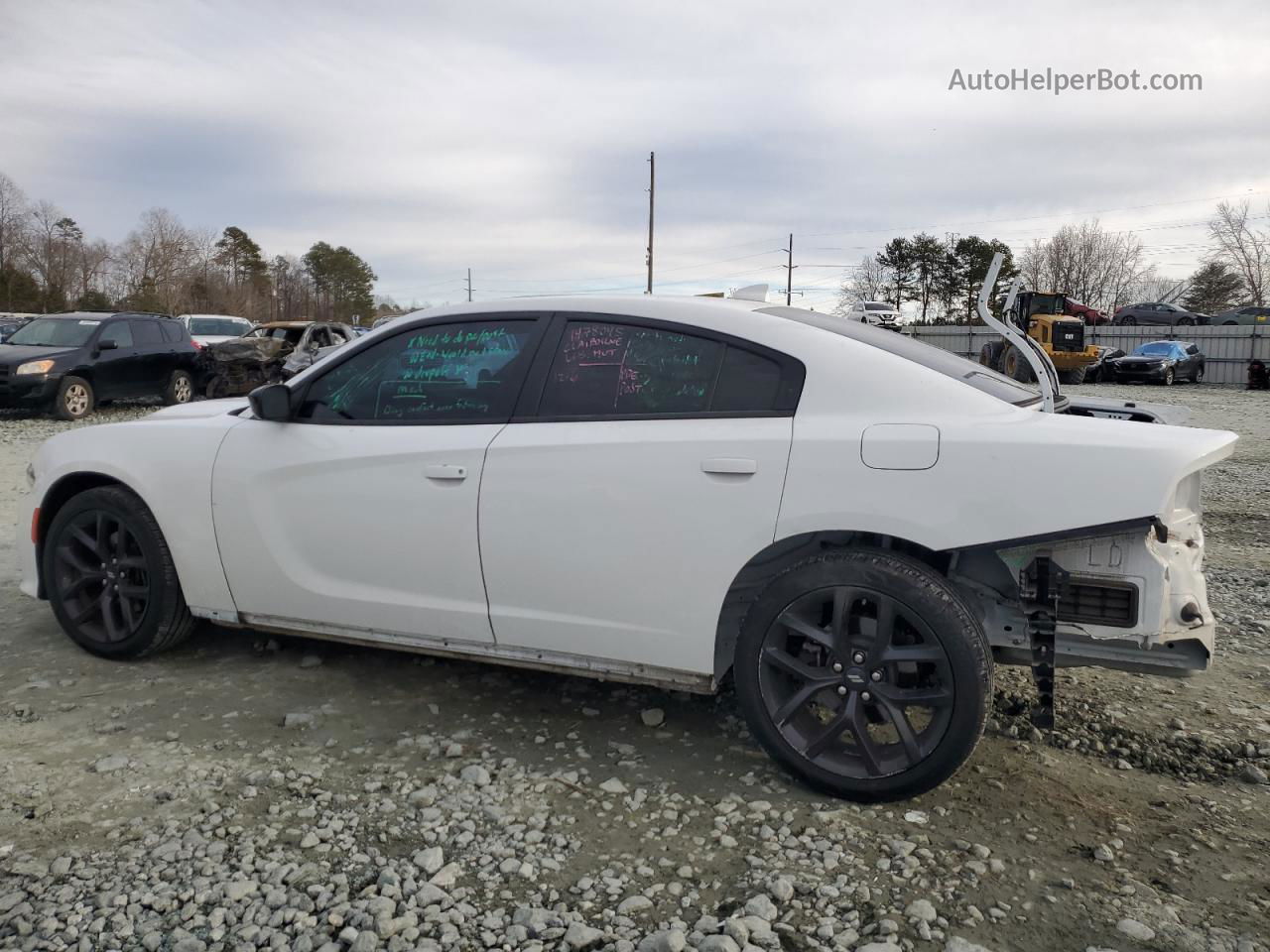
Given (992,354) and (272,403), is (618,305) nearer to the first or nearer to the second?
(272,403)

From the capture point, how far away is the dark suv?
13.9m

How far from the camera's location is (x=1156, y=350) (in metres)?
30.8

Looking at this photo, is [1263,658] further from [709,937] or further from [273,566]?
[273,566]

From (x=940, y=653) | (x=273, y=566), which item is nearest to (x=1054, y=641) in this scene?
(x=940, y=653)

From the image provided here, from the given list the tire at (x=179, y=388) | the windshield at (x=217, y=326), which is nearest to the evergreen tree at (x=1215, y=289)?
the windshield at (x=217, y=326)

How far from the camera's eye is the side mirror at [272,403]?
3660 millimetres

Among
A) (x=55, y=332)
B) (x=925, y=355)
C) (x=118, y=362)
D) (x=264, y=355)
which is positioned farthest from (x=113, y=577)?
(x=264, y=355)

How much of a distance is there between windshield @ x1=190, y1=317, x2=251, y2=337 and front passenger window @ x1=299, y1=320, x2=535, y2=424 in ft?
72.8

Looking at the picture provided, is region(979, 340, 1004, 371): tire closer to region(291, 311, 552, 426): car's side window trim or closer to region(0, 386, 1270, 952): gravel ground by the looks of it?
region(0, 386, 1270, 952): gravel ground

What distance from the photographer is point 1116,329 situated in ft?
127

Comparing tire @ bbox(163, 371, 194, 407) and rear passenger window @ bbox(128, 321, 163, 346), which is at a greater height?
rear passenger window @ bbox(128, 321, 163, 346)

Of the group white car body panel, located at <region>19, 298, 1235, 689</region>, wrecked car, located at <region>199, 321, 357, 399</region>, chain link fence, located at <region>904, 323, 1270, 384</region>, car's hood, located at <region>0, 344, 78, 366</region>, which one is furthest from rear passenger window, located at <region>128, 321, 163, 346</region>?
chain link fence, located at <region>904, 323, 1270, 384</region>

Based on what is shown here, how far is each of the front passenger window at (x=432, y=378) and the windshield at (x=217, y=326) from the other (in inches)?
873

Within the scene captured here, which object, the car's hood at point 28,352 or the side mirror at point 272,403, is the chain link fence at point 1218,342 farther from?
the side mirror at point 272,403
